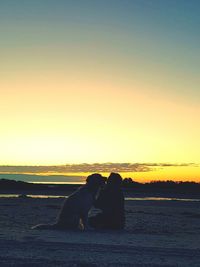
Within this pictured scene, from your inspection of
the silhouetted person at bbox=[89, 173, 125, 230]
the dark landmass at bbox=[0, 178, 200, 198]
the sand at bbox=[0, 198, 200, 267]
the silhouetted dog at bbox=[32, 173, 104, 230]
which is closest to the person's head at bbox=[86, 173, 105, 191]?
the silhouetted dog at bbox=[32, 173, 104, 230]

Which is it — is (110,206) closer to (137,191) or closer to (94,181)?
(94,181)

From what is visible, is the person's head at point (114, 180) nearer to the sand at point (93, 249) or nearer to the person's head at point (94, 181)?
the person's head at point (94, 181)

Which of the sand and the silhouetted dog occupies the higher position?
the silhouetted dog

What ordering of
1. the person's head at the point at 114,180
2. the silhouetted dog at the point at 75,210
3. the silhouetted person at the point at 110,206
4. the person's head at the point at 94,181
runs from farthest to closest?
1. the person's head at the point at 114,180
2. the silhouetted person at the point at 110,206
3. the person's head at the point at 94,181
4. the silhouetted dog at the point at 75,210

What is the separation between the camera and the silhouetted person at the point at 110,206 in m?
13.5

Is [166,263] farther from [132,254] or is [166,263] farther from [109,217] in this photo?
[109,217]

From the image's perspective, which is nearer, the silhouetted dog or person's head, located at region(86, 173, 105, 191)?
the silhouetted dog

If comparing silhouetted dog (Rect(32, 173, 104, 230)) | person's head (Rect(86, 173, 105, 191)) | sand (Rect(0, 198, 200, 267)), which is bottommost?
sand (Rect(0, 198, 200, 267))

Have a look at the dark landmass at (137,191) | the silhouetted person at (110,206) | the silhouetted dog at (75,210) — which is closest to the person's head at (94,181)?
the silhouetted dog at (75,210)

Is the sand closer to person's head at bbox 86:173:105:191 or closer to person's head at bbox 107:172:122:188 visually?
person's head at bbox 86:173:105:191

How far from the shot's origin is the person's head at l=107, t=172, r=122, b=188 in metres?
14.0

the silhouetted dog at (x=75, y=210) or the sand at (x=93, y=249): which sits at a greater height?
the silhouetted dog at (x=75, y=210)

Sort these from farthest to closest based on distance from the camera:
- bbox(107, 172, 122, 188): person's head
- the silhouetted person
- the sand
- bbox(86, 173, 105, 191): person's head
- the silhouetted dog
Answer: bbox(107, 172, 122, 188): person's head → the silhouetted person → bbox(86, 173, 105, 191): person's head → the silhouetted dog → the sand

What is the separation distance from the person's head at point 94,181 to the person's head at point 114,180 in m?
0.36
